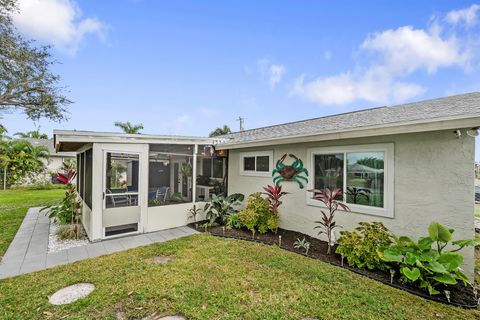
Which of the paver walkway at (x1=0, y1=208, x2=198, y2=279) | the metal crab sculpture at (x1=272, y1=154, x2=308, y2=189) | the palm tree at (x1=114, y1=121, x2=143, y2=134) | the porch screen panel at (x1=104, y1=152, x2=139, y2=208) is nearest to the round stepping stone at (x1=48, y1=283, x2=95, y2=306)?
the paver walkway at (x1=0, y1=208, x2=198, y2=279)

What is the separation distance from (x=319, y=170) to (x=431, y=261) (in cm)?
325

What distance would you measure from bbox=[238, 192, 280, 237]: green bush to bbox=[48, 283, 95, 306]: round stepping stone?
4.26 metres

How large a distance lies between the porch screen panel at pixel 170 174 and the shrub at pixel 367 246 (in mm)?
5326

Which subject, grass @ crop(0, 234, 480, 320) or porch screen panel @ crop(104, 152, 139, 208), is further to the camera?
porch screen panel @ crop(104, 152, 139, 208)

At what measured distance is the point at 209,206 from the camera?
27.2 ft

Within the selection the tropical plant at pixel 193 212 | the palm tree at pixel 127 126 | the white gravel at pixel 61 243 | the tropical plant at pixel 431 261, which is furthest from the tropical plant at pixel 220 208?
the palm tree at pixel 127 126

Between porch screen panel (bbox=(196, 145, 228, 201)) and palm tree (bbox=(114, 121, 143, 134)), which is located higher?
palm tree (bbox=(114, 121, 143, 134))

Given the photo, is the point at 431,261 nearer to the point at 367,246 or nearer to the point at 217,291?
the point at 367,246

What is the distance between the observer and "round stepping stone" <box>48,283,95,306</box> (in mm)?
3595

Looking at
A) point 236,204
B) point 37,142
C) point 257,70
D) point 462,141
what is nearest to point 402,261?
point 462,141

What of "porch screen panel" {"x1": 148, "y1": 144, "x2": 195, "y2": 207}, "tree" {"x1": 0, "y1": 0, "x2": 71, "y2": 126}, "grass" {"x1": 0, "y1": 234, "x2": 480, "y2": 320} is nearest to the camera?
"grass" {"x1": 0, "y1": 234, "x2": 480, "y2": 320}

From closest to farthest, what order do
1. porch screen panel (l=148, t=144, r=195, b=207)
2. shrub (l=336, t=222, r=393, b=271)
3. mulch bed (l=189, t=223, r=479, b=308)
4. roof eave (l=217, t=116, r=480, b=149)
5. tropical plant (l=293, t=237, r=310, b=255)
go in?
mulch bed (l=189, t=223, r=479, b=308), roof eave (l=217, t=116, r=480, b=149), shrub (l=336, t=222, r=393, b=271), tropical plant (l=293, t=237, r=310, b=255), porch screen panel (l=148, t=144, r=195, b=207)

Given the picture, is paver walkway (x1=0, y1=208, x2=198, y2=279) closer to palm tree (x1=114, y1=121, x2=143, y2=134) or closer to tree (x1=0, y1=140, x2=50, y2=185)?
tree (x1=0, y1=140, x2=50, y2=185)

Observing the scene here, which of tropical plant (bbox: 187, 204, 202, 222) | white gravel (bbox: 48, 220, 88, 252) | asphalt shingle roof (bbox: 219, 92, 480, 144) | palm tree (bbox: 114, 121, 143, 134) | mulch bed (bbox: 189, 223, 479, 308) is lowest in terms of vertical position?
white gravel (bbox: 48, 220, 88, 252)
